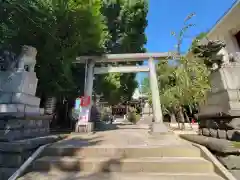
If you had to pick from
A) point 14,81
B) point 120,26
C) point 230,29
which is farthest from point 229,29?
point 14,81

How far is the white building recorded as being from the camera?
8852 mm

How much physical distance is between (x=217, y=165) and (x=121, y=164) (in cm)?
183

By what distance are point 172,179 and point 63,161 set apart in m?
2.19

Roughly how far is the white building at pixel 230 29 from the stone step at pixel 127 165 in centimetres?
722

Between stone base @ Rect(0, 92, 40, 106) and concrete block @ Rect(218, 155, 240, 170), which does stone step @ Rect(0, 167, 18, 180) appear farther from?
concrete block @ Rect(218, 155, 240, 170)

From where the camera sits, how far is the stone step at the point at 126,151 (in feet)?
13.5

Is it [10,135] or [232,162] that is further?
[10,135]

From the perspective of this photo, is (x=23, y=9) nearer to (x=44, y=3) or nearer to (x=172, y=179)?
(x=44, y=3)

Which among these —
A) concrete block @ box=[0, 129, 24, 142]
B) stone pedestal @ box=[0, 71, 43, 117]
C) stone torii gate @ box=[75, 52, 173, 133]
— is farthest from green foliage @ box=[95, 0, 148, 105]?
concrete block @ box=[0, 129, 24, 142]

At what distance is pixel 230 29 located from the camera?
9.59 meters

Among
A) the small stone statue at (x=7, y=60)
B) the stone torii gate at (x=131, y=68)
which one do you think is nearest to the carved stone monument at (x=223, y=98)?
the stone torii gate at (x=131, y=68)

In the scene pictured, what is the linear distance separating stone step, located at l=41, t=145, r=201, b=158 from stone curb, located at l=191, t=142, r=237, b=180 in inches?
6.8

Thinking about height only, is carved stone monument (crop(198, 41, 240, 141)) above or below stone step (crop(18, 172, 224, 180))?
above

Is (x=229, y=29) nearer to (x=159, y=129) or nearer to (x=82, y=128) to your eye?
(x=159, y=129)
